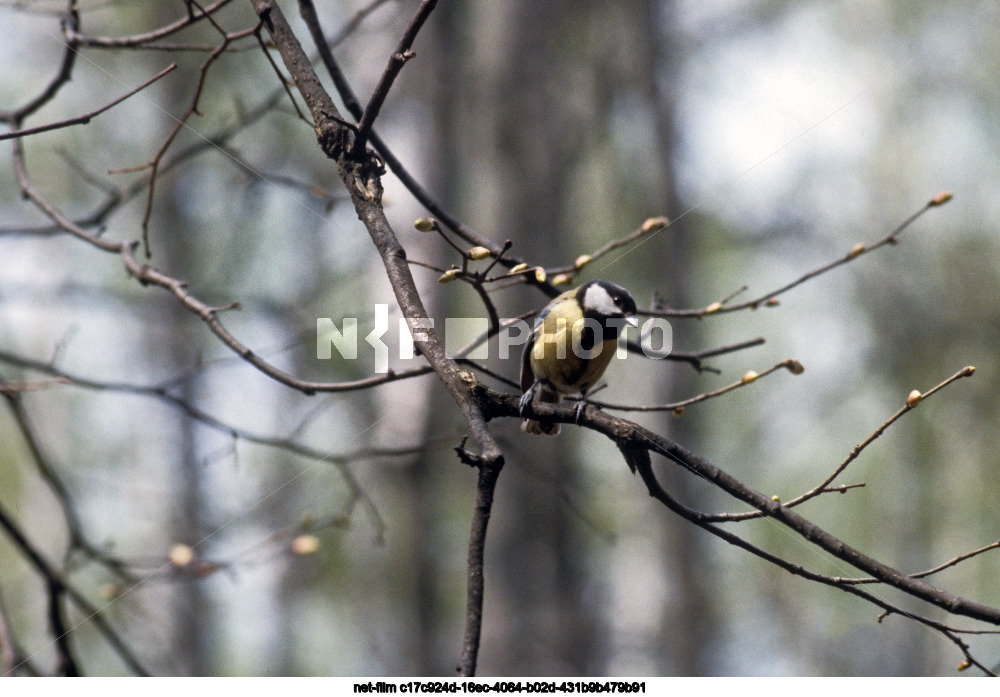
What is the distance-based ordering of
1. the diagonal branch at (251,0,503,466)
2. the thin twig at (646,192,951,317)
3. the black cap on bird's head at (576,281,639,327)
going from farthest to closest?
1. the black cap on bird's head at (576,281,639,327)
2. the thin twig at (646,192,951,317)
3. the diagonal branch at (251,0,503,466)

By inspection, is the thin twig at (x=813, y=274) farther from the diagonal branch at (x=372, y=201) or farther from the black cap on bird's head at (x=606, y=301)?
the diagonal branch at (x=372, y=201)

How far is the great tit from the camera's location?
0.90 metres

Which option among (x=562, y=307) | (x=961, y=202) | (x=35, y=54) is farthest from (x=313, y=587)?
(x=961, y=202)

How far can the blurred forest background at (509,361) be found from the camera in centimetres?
99

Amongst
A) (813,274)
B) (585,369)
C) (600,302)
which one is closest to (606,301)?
(600,302)

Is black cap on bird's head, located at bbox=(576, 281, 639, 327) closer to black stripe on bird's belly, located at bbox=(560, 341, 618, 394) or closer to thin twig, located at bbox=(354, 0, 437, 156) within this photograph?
black stripe on bird's belly, located at bbox=(560, 341, 618, 394)

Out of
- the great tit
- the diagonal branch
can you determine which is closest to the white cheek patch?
the great tit

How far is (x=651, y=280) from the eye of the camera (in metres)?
1.13

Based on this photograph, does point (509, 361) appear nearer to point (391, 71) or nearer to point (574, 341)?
point (574, 341)

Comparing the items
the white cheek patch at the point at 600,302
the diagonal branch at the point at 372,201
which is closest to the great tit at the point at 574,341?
the white cheek patch at the point at 600,302

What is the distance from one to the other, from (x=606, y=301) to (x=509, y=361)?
18 cm

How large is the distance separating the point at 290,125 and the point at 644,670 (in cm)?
123

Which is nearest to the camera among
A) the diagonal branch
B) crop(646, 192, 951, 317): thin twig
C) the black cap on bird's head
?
the diagonal branch
